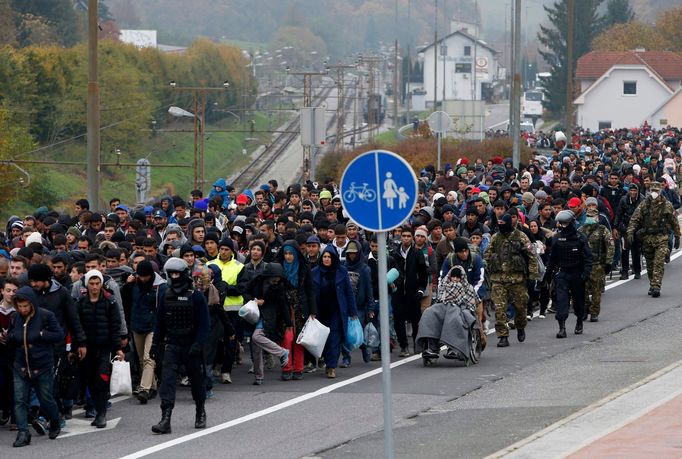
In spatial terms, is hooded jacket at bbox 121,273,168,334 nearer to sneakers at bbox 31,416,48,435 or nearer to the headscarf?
the headscarf

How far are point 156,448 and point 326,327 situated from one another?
4058mm

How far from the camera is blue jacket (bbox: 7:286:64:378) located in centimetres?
1341

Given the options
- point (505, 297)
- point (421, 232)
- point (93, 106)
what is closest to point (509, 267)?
point (505, 297)

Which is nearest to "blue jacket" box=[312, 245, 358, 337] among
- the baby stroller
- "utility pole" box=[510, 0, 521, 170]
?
the baby stroller

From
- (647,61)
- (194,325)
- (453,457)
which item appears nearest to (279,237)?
(194,325)

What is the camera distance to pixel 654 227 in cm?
2286

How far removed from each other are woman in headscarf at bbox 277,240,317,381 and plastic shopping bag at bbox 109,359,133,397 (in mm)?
2507

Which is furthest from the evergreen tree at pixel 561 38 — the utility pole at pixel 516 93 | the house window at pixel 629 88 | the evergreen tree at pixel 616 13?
the utility pole at pixel 516 93

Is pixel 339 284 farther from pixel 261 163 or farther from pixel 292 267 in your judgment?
pixel 261 163

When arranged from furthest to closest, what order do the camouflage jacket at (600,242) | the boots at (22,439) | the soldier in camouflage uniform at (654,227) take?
the soldier in camouflage uniform at (654,227) → the camouflage jacket at (600,242) → the boots at (22,439)

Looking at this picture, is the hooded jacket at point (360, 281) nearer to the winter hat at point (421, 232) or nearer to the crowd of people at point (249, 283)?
the crowd of people at point (249, 283)

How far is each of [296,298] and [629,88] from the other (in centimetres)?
9464

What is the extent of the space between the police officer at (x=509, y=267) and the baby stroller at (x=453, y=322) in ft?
3.97

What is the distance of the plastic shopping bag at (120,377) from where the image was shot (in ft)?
47.8
